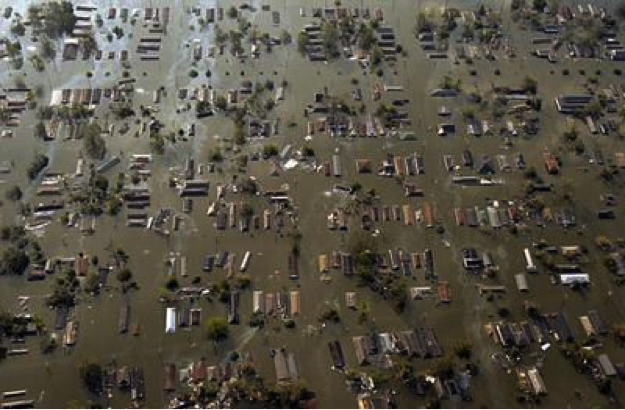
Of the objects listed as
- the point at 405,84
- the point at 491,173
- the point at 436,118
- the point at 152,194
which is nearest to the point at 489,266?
the point at 491,173

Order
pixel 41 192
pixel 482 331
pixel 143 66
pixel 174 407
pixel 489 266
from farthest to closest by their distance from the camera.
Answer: pixel 143 66
pixel 41 192
pixel 489 266
pixel 482 331
pixel 174 407

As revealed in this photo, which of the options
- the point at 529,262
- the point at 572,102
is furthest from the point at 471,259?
the point at 572,102

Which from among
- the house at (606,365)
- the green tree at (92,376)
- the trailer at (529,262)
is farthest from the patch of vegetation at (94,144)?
the house at (606,365)

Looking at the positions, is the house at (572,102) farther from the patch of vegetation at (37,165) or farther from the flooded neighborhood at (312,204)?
the patch of vegetation at (37,165)

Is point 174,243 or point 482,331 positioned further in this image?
point 174,243

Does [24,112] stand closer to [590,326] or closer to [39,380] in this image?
[39,380]

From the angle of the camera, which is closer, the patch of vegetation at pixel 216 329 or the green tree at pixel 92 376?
the green tree at pixel 92 376

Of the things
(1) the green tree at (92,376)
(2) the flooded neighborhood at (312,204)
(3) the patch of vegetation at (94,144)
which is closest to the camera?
(1) the green tree at (92,376)

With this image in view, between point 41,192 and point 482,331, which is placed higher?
point 41,192
